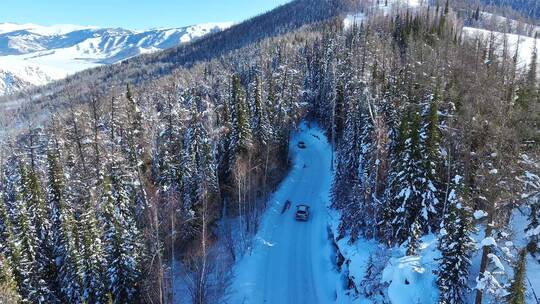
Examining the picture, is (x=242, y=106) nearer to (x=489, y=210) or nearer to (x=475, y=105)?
(x=475, y=105)

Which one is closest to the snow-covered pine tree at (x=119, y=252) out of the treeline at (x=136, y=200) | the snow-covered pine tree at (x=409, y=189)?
the treeline at (x=136, y=200)

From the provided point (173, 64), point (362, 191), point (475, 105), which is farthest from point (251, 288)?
point (173, 64)

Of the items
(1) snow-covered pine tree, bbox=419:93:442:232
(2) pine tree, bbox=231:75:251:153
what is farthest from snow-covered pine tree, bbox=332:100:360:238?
(2) pine tree, bbox=231:75:251:153

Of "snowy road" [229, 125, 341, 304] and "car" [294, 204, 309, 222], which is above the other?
"car" [294, 204, 309, 222]

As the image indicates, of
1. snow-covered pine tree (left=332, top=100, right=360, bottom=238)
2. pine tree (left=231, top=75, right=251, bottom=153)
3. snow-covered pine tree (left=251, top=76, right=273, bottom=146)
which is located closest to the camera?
snow-covered pine tree (left=332, top=100, right=360, bottom=238)

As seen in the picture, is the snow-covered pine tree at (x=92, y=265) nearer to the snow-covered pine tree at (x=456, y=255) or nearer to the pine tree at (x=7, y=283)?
the pine tree at (x=7, y=283)

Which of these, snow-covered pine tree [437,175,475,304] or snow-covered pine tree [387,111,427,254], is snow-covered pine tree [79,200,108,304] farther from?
snow-covered pine tree [437,175,475,304]

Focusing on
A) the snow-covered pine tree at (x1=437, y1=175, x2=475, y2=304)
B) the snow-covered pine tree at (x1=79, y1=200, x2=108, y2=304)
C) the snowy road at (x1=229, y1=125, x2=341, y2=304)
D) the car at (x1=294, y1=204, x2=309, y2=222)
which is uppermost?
the snow-covered pine tree at (x1=437, y1=175, x2=475, y2=304)
